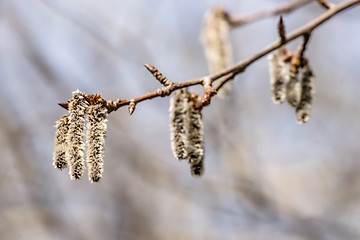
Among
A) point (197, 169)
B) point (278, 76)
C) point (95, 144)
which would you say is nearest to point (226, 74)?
point (278, 76)

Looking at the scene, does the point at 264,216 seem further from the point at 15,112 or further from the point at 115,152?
the point at 15,112

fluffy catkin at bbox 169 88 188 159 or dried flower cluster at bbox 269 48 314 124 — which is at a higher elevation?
dried flower cluster at bbox 269 48 314 124

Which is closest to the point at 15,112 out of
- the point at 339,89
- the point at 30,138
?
the point at 30,138

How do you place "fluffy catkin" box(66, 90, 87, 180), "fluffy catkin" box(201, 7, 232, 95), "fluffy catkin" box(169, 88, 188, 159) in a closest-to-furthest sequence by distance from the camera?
"fluffy catkin" box(66, 90, 87, 180)
"fluffy catkin" box(169, 88, 188, 159)
"fluffy catkin" box(201, 7, 232, 95)

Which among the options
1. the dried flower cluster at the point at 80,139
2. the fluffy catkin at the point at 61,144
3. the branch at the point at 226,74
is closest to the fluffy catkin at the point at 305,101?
the branch at the point at 226,74

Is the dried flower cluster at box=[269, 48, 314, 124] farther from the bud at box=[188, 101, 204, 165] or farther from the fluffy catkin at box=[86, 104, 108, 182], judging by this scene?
the fluffy catkin at box=[86, 104, 108, 182]

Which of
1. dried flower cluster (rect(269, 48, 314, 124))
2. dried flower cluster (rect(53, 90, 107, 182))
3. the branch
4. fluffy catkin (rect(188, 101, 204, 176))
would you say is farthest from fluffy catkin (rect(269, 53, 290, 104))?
dried flower cluster (rect(53, 90, 107, 182))

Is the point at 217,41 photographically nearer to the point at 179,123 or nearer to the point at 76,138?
the point at 179,123
